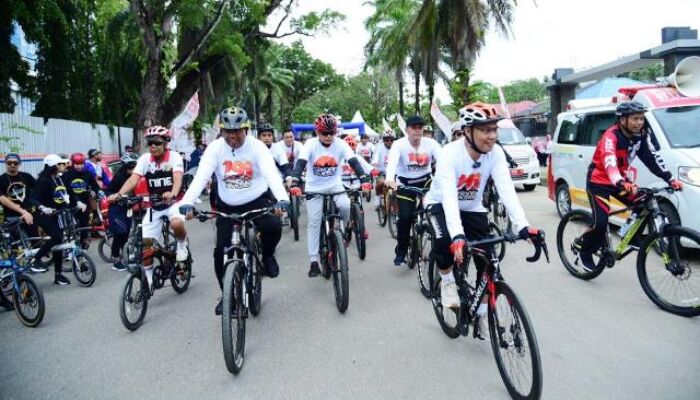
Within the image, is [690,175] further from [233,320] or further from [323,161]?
[233,320]

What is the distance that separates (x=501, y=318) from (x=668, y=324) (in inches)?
83.6

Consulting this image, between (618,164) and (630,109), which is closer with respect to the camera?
(630,109)

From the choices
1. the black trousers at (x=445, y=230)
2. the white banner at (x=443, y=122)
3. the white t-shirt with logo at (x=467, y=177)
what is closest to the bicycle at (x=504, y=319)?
the black trousers at (x=445, y=230)

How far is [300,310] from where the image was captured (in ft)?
18.7

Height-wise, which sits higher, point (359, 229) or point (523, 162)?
point (523, 162)

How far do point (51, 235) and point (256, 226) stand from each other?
161 inches

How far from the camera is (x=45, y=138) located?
14.9 metres

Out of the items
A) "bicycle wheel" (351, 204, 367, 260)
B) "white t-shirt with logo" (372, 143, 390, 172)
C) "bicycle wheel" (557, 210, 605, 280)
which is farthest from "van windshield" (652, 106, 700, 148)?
"white t-shirt with logo" (372, 143, 390, 172)

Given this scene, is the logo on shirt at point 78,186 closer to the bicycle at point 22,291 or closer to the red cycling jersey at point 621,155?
the bicycle at point 22,291

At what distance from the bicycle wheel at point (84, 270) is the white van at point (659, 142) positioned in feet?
24.7

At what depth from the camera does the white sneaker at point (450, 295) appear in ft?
14.0

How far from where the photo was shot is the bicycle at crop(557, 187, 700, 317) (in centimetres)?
497

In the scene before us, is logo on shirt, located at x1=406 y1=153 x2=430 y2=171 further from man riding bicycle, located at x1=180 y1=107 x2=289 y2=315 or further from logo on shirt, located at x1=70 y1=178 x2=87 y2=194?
logo on shirt, located at x1=70 y1=178 x2=87 y2=194

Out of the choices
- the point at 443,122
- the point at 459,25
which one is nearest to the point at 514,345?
the point at 443,122
